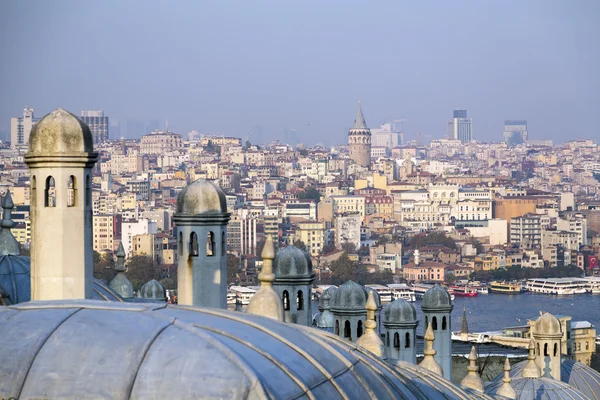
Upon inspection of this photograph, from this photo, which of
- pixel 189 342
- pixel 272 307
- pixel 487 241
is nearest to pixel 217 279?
pixel 272 307

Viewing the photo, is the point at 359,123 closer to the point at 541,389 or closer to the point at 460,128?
the point at 460,128

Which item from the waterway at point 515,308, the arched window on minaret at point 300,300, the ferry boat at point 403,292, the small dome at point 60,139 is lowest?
the waterway at point 515,308

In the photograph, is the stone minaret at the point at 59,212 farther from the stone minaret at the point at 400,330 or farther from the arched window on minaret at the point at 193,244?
the stone minaret at the point at 400,330

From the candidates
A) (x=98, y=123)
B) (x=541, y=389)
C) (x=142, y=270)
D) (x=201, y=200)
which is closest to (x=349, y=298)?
(x=201, y=200)

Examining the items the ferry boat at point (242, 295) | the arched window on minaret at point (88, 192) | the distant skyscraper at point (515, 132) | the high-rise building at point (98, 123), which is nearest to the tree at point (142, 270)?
the ferry boat at point (242, 295)

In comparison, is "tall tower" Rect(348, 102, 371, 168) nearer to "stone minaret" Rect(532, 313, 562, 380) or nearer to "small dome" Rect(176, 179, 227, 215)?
"stone minaret" Rect(532, 313, 562, 380)

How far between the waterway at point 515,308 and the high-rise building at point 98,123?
1383 inches

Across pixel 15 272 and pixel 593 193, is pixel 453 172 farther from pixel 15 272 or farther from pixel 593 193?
pixel 15 272

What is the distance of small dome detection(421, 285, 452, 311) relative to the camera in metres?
8.77

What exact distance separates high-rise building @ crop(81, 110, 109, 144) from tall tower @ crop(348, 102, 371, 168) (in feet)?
34.8

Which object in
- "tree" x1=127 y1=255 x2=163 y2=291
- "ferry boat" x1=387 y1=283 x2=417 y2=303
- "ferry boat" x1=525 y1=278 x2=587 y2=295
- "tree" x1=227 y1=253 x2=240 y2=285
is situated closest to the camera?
"tree" x1=127 y1=255 x2=163 y2=291

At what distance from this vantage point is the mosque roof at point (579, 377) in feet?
37.5

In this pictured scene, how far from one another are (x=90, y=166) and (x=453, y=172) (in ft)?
225

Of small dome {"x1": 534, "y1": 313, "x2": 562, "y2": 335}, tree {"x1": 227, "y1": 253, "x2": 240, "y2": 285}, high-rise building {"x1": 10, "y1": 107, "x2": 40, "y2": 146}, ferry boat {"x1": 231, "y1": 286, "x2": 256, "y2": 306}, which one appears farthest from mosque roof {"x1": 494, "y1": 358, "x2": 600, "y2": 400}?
high-rise building {"x1": 10, "y1": 107, "x2": 40, "y2": 146}
